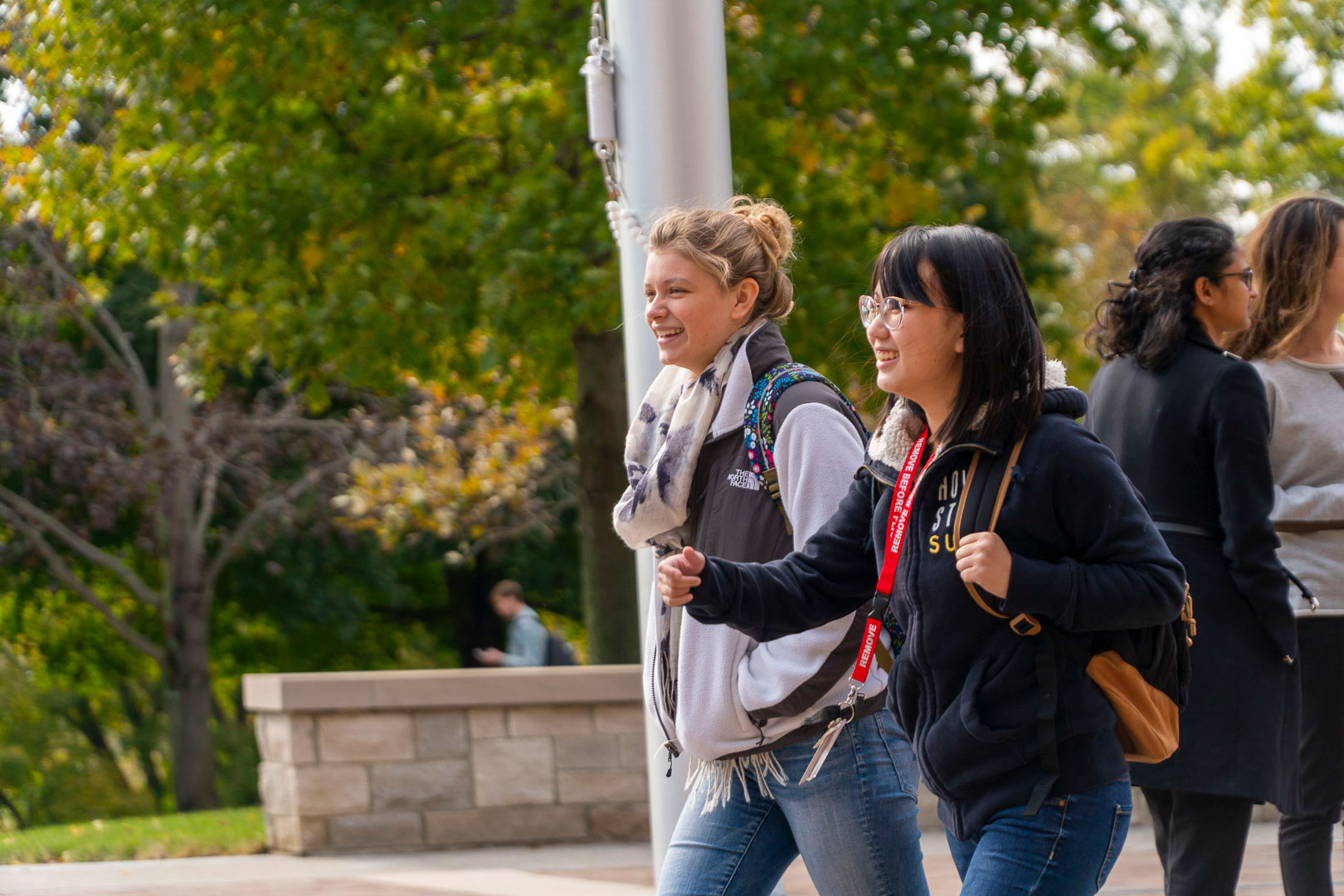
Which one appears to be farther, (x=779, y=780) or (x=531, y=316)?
(x=531, y=316)

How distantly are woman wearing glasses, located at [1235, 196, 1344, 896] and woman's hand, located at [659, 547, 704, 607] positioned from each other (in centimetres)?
193

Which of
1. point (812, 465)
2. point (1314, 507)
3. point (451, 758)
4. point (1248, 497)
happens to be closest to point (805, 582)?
point (812, 465)

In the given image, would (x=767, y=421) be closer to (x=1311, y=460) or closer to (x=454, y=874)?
(x=1311, y=460)

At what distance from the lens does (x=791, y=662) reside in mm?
2832

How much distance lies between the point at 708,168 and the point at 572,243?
4896 mm

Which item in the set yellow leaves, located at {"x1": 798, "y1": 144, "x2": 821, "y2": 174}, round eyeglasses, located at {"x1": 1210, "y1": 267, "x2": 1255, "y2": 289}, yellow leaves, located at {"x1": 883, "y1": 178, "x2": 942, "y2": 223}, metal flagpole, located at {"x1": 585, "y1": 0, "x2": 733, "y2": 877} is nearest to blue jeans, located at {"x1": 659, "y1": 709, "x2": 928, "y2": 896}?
metal flagpole, located at {"x1": 585, "y1": 0, "x2": 733, "y2": 877}

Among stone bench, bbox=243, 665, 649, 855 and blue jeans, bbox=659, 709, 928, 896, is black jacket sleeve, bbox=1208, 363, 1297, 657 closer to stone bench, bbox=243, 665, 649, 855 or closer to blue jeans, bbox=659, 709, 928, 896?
blue jeans, bbox=659, 709, 928, 896

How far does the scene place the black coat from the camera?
3.49 meters

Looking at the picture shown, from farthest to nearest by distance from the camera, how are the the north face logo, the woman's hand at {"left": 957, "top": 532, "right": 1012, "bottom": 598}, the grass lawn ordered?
the grass lawn < the the north face logo < the woman's hand at {"left": 957, "top": 532, "right": 1012, "bottom": 598}

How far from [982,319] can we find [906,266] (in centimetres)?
15

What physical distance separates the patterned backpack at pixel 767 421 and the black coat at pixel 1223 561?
0.97 m

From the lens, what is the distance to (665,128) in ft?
13.8

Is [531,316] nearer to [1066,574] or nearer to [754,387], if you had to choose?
[754,387]

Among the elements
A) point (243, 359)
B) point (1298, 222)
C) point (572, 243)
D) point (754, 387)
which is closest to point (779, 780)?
point (754, 387)
